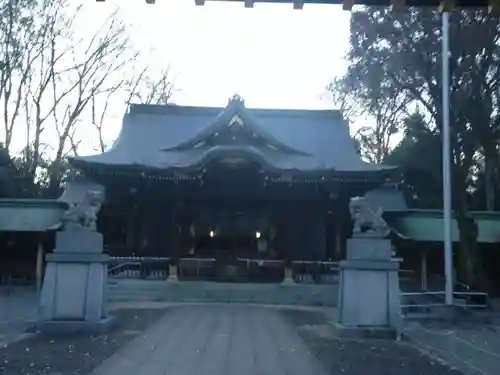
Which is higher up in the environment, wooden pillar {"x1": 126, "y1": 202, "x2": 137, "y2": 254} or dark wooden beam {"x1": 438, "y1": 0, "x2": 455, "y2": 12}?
dark wooden beam {"x1": 438, "y1": 0, "x2": 455, "y2": 12}

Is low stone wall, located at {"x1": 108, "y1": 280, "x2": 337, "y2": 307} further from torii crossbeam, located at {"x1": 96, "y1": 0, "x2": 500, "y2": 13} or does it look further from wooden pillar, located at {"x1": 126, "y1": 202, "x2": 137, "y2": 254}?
torii crossbeam, located at {"x1": 96, "y1": 0, "x2": 500, "y2": 13}

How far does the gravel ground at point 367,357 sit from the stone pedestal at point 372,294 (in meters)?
0.47

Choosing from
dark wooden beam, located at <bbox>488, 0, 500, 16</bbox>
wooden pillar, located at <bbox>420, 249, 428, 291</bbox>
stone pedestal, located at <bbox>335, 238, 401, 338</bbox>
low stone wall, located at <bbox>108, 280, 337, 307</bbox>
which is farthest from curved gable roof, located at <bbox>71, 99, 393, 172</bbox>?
dark wooden beam, located at <bbox>488, 0, 500, 16</bbox>

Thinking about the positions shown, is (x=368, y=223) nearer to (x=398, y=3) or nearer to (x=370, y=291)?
(x=370, y=291)

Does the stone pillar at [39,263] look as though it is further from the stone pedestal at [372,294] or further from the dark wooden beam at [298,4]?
the dark wooden beam at [298,4]

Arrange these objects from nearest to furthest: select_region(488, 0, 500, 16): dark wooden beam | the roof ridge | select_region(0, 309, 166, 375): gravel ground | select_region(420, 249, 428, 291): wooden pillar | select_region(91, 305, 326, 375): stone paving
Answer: select_region(488, 0, 500, 16): dark wooden beam
select_region(0, 309, 166, 375): gravel ground
select_region(91, 305, 326, 375): stone paving
select_region(420, 249, 428, 291): wooden pillar
the roof ridge

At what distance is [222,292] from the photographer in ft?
71.4

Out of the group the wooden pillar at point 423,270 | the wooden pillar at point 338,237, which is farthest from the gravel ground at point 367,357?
the wooden pillar at point 338,237

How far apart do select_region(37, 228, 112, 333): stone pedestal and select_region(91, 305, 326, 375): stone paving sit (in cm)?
123

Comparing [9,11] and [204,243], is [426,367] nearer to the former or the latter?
[204,243]

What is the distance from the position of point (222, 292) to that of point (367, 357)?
12074 mm

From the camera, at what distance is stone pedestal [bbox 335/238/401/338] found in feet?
40.9

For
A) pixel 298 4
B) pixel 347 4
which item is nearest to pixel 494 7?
pixel 347 4

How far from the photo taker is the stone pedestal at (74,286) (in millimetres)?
12492
